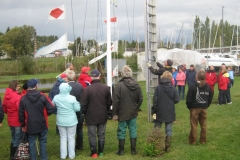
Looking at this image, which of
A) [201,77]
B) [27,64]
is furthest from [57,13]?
[27,64]

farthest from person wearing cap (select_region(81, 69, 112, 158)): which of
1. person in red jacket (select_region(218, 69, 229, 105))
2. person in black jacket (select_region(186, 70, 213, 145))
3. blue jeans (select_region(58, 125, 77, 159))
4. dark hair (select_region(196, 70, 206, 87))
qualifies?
person in red jacket (select_region(218, 69, 229, 105))

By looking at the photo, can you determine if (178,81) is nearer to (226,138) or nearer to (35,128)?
(226,138)

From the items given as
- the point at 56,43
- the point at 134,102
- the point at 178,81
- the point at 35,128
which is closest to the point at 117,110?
the point at 134,102

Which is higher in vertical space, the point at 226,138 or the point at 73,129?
the point at 73,129

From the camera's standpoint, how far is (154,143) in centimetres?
696

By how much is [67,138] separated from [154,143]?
1.97 metres

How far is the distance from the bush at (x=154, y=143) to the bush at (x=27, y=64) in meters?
41.3

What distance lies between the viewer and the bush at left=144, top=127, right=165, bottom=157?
6926 mm

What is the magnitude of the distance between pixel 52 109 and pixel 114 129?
3.71 meters

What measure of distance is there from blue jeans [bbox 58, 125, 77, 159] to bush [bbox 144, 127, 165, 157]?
5.44ft

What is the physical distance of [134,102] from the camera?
23.1 feet

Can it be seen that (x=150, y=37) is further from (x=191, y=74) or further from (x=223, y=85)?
(x=191, y=74)

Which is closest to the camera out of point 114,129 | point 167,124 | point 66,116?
point 66,116

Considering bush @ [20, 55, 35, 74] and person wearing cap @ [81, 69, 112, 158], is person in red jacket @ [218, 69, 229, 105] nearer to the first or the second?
person wearing cap @ [81, 69, 112, 158]
